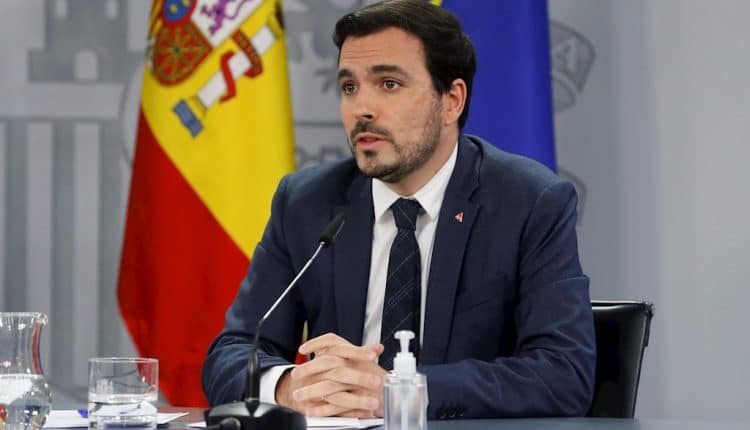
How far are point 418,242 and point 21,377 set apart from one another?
3.28 feet

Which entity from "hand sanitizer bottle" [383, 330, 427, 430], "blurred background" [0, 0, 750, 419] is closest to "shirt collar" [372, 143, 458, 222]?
"hand sanitizer bottle" [383, 330, 427, 430]

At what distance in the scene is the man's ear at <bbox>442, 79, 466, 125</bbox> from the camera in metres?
2.58

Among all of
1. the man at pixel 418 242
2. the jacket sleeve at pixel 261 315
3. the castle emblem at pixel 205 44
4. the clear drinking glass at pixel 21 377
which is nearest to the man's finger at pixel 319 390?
the man at pixel 418 242

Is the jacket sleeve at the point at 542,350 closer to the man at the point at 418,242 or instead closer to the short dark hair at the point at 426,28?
the man at the point at 418,242

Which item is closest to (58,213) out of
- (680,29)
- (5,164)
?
(5,164)

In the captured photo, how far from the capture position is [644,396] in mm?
4133

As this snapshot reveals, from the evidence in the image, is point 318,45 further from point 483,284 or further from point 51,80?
point 483,284

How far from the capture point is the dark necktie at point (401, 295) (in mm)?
2342

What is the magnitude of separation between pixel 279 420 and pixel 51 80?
294cm

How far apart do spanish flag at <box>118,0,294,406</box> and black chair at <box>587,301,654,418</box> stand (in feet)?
5.40

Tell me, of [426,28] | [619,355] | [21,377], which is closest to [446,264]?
[619,355]

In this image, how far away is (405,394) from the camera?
1551 mm

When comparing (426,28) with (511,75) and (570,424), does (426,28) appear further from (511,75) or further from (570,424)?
(511,75)

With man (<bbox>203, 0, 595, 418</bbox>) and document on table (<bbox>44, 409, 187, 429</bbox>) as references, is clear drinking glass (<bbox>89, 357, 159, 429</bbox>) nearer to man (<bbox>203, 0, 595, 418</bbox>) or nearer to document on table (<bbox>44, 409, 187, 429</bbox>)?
document on table (<bbox>44, 409, 187, 429</bbox>)
